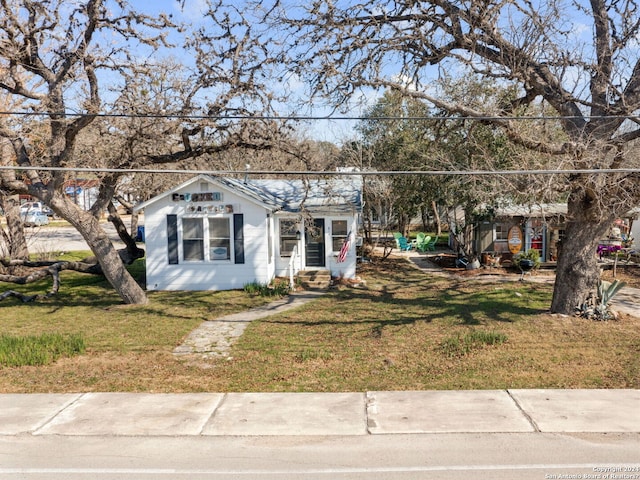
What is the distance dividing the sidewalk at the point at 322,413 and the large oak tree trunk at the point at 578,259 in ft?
15.3

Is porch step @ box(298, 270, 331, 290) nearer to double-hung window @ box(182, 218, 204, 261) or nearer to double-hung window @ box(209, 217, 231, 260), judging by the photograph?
double-hung window @ box(209, 217, 231, 260)

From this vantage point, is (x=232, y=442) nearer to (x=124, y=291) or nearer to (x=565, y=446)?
(x=565, y=446)

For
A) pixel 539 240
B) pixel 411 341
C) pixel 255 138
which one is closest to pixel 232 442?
pixel 411 341

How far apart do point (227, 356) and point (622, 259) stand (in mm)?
19597

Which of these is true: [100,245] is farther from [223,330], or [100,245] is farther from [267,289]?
[267,289]

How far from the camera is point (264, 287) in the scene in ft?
55.5

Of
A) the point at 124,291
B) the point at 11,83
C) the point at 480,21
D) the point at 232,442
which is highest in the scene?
the point at 480,21

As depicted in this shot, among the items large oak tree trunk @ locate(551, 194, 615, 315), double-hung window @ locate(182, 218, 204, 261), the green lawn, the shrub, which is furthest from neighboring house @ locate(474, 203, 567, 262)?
double-hung window @ locate(182, 218, 204, 261)

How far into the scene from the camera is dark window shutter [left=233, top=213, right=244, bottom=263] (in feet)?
57.4

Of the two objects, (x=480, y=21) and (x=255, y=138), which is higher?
(x=480, y=21)

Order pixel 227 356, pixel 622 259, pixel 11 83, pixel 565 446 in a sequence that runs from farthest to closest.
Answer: pixel 622 259, pixel 11 83, pixel 227 356, pixel 565 446

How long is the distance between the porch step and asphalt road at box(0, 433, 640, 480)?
448 inches

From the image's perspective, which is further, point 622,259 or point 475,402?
point 622,259

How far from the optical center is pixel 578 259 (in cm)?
1255
